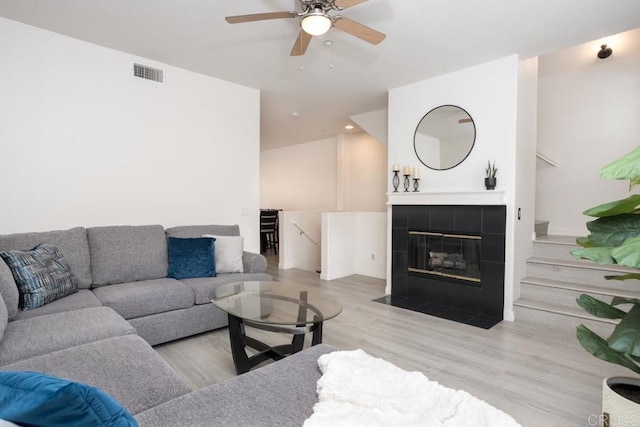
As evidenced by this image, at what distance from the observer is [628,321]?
123cm

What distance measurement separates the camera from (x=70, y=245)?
2.66 m

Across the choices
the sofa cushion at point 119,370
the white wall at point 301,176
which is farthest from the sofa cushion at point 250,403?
the white wall at point 301,176

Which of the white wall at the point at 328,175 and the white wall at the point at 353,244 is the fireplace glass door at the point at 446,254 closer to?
the white wall at the point at 353,244

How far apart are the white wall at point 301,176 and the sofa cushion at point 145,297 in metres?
4.61

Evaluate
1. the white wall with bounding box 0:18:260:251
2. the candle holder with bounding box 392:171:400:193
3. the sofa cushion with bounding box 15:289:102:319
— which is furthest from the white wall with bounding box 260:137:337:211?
the sofa cushion with bounding box 15:289:102:319

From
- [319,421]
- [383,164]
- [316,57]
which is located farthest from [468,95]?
[319,421]

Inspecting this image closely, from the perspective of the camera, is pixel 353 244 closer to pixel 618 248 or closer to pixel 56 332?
pixel 56 332

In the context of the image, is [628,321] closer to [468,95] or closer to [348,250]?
[468,95]

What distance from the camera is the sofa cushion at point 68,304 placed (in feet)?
6.71

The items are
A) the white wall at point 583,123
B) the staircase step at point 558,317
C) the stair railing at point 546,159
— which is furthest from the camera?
the stair railing at point 546,159

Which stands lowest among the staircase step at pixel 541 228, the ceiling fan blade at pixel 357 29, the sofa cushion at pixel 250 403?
the sofa cushion at pixel 250 403

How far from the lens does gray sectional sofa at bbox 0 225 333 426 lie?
1.05 m

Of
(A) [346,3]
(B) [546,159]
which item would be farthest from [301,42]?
(B) [546,159]

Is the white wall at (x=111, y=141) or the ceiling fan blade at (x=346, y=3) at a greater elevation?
the ceiling fan blade at (x=346, y=3)
